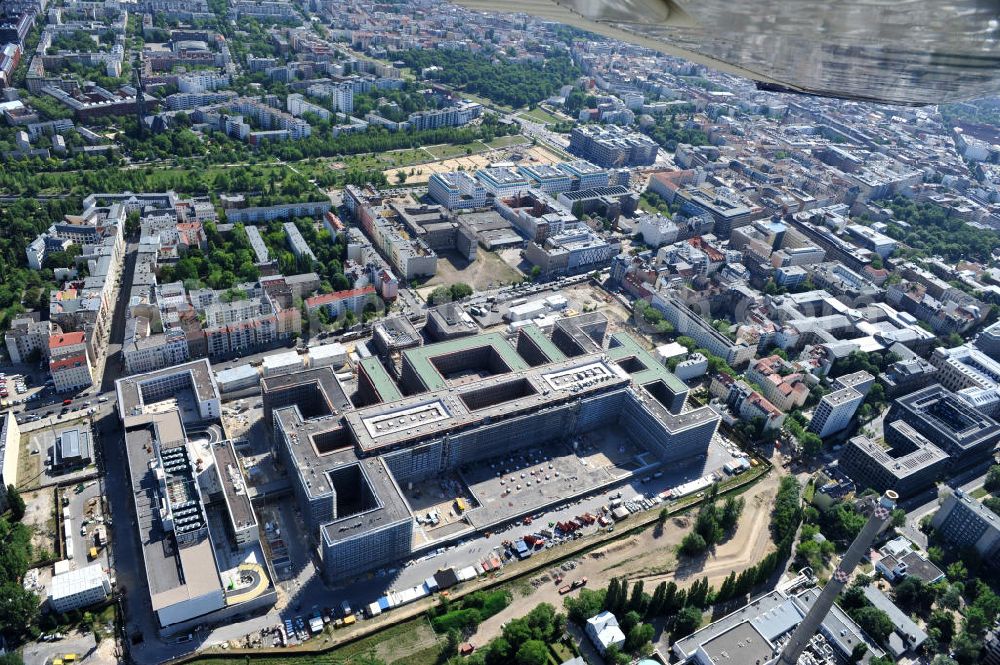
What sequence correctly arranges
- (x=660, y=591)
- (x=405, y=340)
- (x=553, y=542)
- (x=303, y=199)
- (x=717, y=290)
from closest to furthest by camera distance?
1. (x=660, y=591)
2. (x=553, y=542)
3. (x=405, y=340)
4. (x=717, y=290)
5. (x=303, y=199)

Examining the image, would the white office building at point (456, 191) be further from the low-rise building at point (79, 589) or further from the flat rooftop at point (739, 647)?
the flat rooftop at point (739, 647)

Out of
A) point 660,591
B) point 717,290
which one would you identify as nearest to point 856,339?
point 717,290

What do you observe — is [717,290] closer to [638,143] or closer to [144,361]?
[638,143]

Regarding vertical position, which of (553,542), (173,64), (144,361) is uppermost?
(173,64)

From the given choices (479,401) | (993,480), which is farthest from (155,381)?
(993,480)

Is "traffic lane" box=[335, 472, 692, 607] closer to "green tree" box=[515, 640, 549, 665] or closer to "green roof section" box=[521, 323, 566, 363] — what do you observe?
"green tree" box=[515, 640, 549, 665]

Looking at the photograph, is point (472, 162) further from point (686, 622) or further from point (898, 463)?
point (686, 622)

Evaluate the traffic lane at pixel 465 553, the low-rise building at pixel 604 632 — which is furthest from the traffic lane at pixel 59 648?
the low-rise building at pixel 604 632
